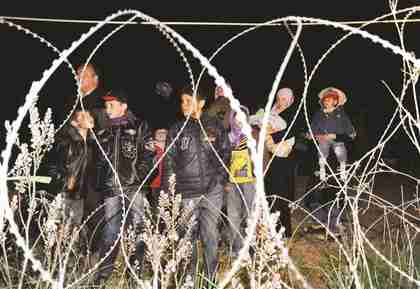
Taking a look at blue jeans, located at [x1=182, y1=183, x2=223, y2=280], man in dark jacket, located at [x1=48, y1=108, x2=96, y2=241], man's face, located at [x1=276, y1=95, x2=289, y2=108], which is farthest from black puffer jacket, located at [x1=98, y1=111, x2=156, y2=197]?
man's face, located at [x1=276, y1=95, x2=289, y2=108]

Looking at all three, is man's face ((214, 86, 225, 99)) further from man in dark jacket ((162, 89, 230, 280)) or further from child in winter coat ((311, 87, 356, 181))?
child in winter coat ((311, 87, 356, 181))

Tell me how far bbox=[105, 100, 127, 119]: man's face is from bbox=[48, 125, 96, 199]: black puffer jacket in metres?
0.29

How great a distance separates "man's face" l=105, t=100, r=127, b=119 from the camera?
14.8ft

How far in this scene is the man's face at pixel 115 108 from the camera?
14.8 feet

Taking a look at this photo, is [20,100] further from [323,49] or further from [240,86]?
[323,49]

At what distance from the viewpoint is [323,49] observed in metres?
18.1

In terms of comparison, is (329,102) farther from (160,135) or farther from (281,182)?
(160,135)

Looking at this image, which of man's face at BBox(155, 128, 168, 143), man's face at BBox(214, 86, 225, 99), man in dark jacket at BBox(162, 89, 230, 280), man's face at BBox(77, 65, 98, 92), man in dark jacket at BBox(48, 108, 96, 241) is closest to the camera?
man in dark jacket at BBox(162, 89, 230, 280)

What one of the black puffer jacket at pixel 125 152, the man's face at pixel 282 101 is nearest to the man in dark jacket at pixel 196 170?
the black puffer jacket at pixel 125 152

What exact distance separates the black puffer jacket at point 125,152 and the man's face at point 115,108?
52 millimetres

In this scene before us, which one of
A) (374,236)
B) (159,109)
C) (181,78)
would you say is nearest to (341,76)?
(181,78)

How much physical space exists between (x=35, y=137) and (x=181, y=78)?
11.4 meters

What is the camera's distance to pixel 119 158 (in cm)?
453

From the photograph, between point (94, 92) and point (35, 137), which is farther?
point (94, 92)
